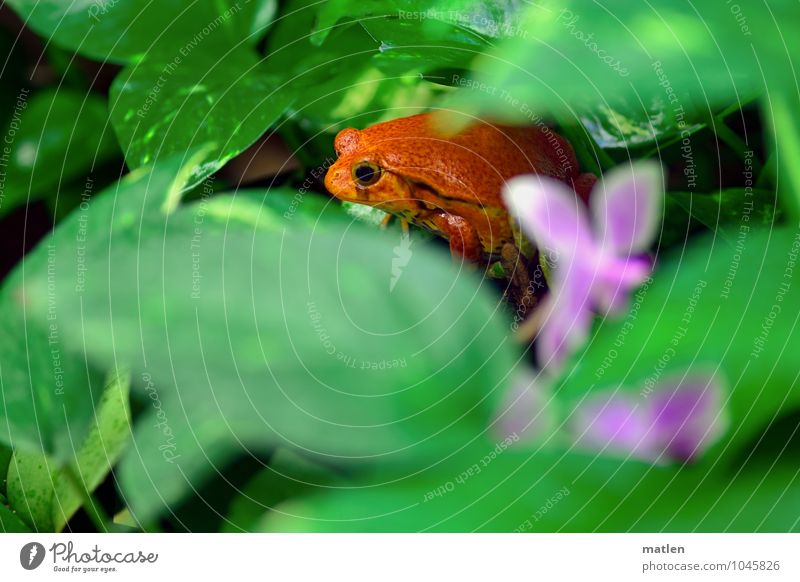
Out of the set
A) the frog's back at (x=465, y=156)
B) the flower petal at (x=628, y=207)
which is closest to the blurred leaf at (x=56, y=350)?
the frog's back at (x=465, y=156)

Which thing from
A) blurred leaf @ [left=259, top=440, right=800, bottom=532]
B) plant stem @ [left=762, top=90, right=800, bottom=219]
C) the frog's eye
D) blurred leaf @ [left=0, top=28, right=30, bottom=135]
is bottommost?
blurred leaf @ [left=259, top=440, right=800, bottom=532]

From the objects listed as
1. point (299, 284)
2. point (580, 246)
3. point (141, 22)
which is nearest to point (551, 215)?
point (580, 246)

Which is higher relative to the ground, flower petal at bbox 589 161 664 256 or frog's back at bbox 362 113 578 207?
frog's back at bbox 362 113 578 207

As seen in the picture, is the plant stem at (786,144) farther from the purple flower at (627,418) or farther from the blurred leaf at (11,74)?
the blurred leaf at (11,74)

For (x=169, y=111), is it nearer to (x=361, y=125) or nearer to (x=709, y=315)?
(x=361, y=125)

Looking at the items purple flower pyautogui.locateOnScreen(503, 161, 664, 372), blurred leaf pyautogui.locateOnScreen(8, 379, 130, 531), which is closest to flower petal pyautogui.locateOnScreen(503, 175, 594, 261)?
purple flower pyautogui.locateOnScreen(503, 161, 664, 372)

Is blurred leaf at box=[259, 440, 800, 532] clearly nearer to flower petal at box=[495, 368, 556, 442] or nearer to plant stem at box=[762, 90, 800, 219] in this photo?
flower petal at box=[495, 368, 556, 442]
